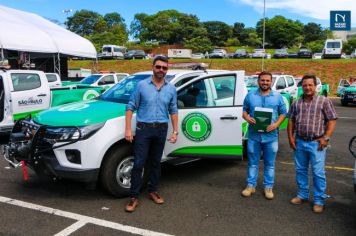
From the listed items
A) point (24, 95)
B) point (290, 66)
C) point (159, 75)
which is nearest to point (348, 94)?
point (24, 95)

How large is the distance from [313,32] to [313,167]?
14323cm

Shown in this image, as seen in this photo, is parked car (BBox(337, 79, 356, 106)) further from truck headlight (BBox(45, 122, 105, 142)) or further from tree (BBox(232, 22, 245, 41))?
tree (BBox(232, 22, 245, 41))

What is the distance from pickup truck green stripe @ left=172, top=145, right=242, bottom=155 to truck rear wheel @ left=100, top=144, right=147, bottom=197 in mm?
683

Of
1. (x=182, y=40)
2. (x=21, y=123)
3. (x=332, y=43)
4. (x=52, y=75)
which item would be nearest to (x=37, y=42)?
(x=52, y=75)

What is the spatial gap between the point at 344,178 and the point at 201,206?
2656 mm

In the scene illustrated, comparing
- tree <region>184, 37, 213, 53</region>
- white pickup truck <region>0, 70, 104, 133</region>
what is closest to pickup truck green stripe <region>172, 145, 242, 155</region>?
white pickup truck <region>0, 70, 104, 133</region>

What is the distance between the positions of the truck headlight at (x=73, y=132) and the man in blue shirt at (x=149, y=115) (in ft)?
1.40

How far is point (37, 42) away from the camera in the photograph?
20.8 meters

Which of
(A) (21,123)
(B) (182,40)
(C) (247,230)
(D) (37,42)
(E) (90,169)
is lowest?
(C) (247,230)

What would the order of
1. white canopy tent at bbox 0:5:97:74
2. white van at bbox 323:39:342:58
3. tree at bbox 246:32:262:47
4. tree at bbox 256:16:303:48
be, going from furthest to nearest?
tree at bbox 256:16:303:48 < tree at bbox 246:32:262:47 < white van at bbox 323:39:342:58 < white canopy tent at bbox 0:5:97:74

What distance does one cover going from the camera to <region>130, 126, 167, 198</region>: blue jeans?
454 centimetres

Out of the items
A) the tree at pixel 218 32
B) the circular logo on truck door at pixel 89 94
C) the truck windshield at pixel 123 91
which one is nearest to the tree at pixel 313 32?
the tree at pixel 218 32

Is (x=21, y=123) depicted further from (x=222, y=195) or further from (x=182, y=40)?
(x=182, y=40)

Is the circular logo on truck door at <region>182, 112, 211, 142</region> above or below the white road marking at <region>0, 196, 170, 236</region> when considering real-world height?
above
